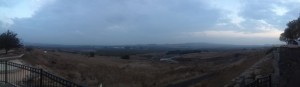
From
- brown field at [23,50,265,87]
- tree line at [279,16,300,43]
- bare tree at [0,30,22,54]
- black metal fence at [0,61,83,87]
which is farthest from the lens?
tree line at [279,16,300,43]

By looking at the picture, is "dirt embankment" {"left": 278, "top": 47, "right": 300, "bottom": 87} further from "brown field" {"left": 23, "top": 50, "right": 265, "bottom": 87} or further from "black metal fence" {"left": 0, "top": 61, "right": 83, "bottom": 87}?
"brown field" {"left": 23, "top": 50, "right": 265, "bottom": 87}

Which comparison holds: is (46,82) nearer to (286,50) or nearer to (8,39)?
(286,50)

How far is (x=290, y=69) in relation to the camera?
11.1 meters

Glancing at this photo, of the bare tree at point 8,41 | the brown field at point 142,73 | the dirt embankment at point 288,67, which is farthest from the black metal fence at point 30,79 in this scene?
the bare tree at point 8,41

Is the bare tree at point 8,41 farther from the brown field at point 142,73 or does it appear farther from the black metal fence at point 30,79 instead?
the black metal fence at point 30,79

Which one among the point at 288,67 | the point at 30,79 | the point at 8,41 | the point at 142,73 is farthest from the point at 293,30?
the point at 288,67

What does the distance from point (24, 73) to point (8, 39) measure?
3117cm

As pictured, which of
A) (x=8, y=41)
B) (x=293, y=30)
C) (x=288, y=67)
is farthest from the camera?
(x=293, y=30)

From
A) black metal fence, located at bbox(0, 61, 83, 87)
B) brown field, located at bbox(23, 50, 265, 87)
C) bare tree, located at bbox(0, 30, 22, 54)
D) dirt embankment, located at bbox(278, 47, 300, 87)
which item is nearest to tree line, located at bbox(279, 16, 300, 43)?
brown field, located at bbox(23, 50, 265, 87)

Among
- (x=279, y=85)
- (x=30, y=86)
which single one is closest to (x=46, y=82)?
(x=30, y=86)

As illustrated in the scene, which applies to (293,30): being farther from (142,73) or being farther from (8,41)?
(8,41)

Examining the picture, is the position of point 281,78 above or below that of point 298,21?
below

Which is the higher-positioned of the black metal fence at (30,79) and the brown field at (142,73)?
the black metal fence at (30,79)

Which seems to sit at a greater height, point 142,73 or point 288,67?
point 288,67
